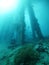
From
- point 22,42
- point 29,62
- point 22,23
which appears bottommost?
point 29,62

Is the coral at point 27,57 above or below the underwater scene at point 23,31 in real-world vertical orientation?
below

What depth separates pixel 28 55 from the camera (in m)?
2.40

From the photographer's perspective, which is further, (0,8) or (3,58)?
(0,8)

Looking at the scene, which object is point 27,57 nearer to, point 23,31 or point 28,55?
point 28,55

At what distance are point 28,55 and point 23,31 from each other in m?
0.45

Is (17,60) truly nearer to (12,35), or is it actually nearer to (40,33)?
(12,35)

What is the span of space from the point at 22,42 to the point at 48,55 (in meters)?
0.48

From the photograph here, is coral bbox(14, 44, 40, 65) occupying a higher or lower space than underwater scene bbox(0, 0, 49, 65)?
lower

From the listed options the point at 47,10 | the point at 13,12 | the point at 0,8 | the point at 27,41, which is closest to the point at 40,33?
the point at 27,41

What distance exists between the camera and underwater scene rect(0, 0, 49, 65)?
8.06 ft

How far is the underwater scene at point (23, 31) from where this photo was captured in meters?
2.46

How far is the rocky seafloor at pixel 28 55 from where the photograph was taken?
239 centimetres

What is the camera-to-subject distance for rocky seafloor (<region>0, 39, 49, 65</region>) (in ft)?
7.84

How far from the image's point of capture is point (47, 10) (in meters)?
2.69
